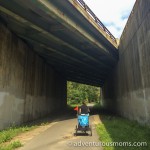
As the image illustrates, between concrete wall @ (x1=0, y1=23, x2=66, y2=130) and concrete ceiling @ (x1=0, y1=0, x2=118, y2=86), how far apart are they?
109 cm

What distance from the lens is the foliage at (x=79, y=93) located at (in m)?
91.1

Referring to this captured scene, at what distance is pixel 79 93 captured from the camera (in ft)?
306

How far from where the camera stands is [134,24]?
63.7 feet

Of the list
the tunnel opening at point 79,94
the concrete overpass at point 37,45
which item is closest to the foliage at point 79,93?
the tunnel opening at point 79,94

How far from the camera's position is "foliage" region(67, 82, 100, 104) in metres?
91.1

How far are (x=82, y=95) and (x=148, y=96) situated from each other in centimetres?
7962

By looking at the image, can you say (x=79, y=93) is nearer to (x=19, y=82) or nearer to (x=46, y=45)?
(x=46, y=45)

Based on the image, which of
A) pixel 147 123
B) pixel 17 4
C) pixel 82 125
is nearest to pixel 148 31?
pixel 147 123

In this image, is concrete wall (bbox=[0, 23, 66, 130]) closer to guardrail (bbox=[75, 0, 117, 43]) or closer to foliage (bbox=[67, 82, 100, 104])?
guardrail (bbox=[75, 0, 117, 43])

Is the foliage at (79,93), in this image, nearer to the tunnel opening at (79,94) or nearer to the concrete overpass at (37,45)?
the tunnel opening at (79,94)

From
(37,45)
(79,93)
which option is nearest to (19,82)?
(37,45)

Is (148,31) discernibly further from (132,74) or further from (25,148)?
(25,148)

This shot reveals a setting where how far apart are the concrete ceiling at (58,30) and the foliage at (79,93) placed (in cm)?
5536

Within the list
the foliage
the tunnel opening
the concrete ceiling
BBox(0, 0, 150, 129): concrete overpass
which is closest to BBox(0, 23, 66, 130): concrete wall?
BBox(0, 0, 150, 129): concrete overpass
